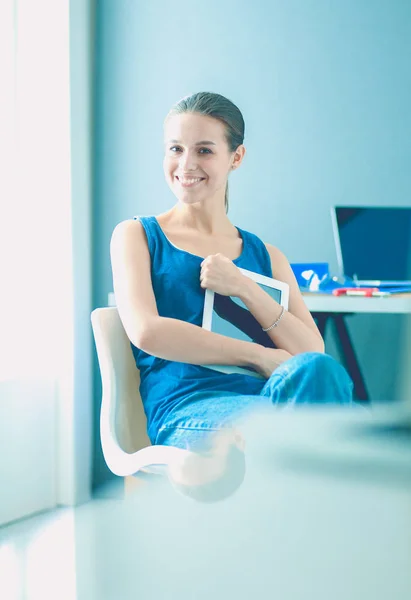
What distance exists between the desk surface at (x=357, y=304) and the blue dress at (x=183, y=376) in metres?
0.48

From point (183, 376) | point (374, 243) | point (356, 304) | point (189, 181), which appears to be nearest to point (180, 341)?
point (183, 376)

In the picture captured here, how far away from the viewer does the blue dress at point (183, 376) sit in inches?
39.0

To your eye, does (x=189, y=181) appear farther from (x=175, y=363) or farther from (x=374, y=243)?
(x=374, y=243)

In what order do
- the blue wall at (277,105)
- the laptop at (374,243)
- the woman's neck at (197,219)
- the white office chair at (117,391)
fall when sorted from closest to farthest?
the white office chair at (117,391) < the woman's neck at (197,219) < the laptop at (374,243) < the blue wall at (277,105)

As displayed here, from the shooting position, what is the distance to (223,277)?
113cm

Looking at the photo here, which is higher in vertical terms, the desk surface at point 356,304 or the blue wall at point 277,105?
the blue wall at point 277,105

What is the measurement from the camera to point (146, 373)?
1231mm

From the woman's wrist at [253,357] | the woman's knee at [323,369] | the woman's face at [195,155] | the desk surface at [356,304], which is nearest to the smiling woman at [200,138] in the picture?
the woman's face at [195,155]

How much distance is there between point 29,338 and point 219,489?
2.04 metres

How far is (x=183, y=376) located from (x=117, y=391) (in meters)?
0.16

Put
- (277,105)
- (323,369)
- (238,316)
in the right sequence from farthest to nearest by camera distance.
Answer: (277,105) → (238,316) → (323,369)

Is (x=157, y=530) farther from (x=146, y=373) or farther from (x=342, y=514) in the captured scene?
(x=146, y=373)

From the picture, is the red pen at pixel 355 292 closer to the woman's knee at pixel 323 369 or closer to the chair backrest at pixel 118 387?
the chair backrest at pixel 118 387

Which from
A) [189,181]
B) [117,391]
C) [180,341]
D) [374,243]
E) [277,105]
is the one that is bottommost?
[117,391]
